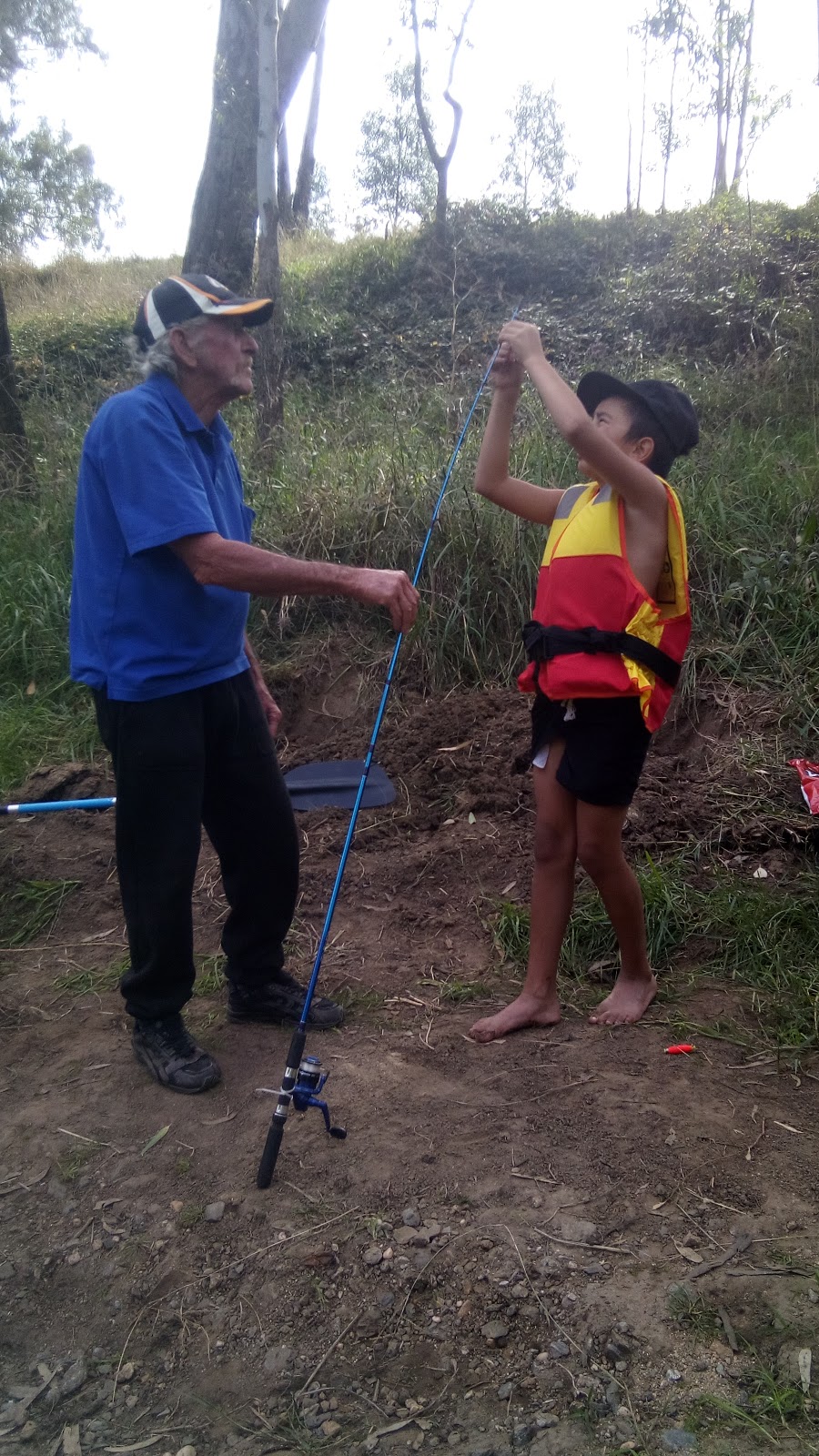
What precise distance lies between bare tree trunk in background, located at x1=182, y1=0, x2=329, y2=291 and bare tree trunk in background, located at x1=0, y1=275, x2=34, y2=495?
2.05 m

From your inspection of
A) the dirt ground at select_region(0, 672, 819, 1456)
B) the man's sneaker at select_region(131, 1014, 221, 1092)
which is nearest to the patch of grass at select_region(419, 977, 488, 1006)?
the dirt ground at select_region(0, 672, 819, 1456)

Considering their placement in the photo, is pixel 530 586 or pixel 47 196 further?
pixel 47 196

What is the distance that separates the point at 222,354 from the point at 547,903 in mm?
1798

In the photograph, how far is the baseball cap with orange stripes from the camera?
282 cm

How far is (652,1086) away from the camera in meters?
2.94

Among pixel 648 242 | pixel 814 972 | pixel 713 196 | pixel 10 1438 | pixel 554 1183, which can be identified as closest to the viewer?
pixel 10 1438

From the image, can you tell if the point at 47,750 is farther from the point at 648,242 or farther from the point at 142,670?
the point at 648,242

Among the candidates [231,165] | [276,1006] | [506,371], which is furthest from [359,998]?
[231,165]

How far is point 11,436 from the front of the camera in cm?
807

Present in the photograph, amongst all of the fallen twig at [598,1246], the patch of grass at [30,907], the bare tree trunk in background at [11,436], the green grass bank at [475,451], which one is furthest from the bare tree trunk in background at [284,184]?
the fallen twig at [598,1246]

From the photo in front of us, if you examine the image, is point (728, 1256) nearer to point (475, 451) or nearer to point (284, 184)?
point (475, 451)

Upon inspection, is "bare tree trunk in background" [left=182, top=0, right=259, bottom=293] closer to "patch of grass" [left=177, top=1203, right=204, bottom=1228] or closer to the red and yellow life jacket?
the red and yellow life jacket

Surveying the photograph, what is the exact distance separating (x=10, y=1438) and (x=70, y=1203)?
0.64 m

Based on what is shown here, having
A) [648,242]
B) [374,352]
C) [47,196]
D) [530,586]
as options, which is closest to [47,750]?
[530,586]
